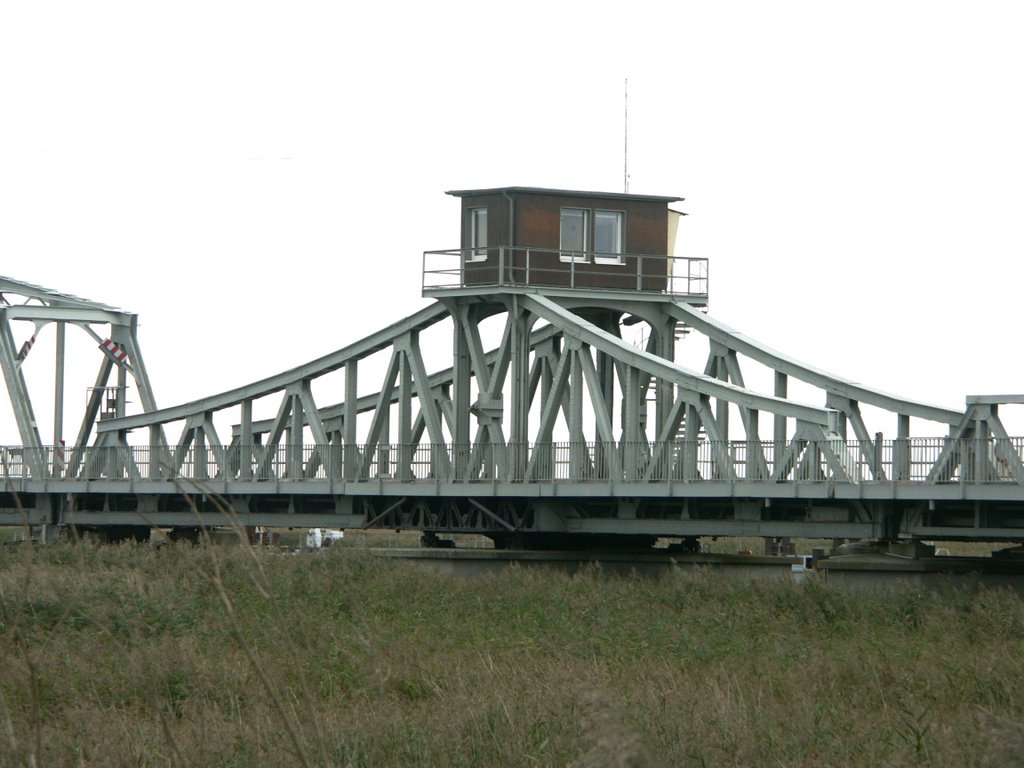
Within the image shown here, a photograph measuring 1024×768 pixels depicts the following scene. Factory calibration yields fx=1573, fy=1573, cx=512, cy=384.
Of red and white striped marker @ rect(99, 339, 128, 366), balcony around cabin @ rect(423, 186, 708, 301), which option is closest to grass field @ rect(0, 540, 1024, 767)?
balcony around cabin @ rect(423, 186, 708, 301)

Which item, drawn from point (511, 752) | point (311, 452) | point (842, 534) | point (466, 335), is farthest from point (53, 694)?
point (311, 452)

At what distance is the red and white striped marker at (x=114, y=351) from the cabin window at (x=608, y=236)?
20.8 m

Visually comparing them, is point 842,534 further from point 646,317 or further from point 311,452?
point 311,452

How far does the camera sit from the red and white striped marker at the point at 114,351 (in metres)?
55.8

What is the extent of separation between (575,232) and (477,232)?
2.74 m

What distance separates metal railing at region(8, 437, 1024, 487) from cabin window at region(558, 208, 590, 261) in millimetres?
5743

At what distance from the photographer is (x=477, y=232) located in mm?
43812

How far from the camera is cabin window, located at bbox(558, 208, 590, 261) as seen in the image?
43188mm

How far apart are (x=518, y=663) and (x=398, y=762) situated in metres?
6.13

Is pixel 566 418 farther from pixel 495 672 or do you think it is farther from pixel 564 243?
pixel 495 672

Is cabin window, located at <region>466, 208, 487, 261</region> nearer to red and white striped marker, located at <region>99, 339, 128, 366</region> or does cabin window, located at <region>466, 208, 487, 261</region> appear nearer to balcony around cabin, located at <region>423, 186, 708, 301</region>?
balcony around cabin, located at <region>423, 186, 708, 301</region>

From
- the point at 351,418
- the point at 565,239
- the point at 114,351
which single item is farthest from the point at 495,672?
the point at 114,351

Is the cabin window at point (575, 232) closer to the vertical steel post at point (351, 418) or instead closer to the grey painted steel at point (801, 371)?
the grey painted steel at point (801, 371)

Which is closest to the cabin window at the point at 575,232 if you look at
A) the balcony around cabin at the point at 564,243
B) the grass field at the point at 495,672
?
the balcony around cabin at the point at 564,243
